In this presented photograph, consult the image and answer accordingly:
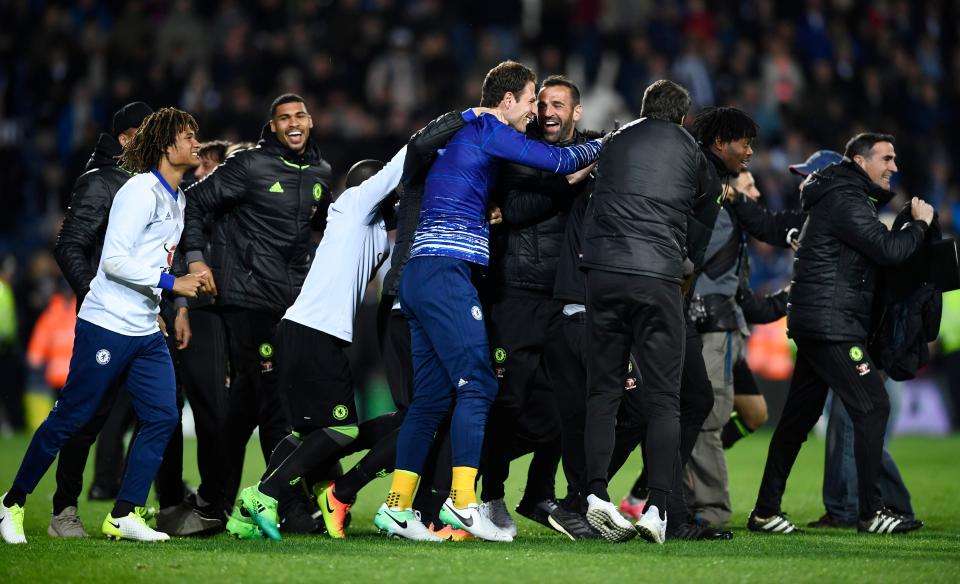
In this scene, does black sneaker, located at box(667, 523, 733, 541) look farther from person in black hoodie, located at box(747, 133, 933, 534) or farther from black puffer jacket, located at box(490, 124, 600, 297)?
black puffer jacket, located at box(490, 124, 600, 297)

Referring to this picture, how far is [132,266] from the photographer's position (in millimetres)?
6422

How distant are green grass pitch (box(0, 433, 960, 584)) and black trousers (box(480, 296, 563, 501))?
47 cm

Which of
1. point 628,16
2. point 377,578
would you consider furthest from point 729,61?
point 377,578

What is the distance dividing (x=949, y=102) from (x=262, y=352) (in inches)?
552

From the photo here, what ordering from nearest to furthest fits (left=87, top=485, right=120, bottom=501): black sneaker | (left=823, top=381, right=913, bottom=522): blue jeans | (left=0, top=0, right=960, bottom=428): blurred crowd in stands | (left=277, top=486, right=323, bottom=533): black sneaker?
1. (left=277, top=486, right=323, bottom=533): black sneaker
2. (left=823, top=381, right=913, bottom=522): blue jeans
3. (left=87, top=485, right=120, bottom=501): black sneaker
4. (left=0, top=0, right=960, bottom=428): blurred crowd in stands

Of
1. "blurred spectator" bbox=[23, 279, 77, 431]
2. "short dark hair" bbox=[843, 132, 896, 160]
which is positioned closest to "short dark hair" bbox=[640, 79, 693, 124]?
"short dark hair" bbox=[843, 132, 896, 160]

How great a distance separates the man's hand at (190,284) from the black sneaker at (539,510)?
215cm

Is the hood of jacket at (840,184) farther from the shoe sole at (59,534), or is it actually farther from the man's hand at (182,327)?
the shoe sole at (59,534)

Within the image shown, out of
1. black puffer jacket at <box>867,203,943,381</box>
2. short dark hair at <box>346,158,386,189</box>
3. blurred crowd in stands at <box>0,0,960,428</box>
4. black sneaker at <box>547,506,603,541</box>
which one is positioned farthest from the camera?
blurred crowd in stands at <box>0,0,960,428</box>

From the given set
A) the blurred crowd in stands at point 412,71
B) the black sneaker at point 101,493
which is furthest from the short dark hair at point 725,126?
the blurred crowd in stands at point 412,71

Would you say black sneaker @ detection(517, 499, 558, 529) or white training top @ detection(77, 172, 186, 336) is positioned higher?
white training top @ detection(77, 172, 186, 336)

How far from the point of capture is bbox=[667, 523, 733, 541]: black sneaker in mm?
6715

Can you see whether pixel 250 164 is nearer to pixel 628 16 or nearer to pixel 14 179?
pixel 14 179

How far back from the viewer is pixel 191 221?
753cm
